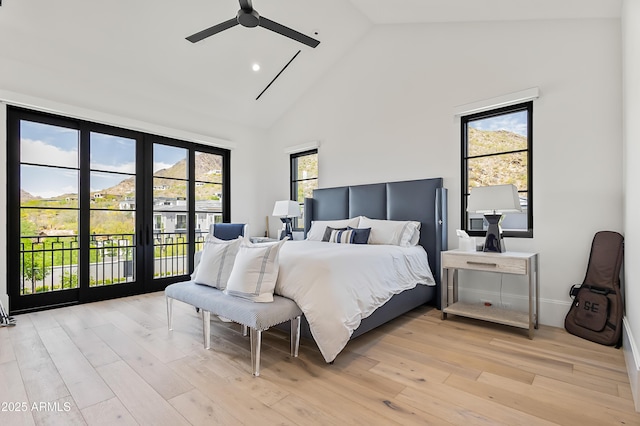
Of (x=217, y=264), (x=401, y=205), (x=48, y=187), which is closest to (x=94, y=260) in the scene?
→ (x=48, y=187)

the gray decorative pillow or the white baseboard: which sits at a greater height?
the gray decorative pillow

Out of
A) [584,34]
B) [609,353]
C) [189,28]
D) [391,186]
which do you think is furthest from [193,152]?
[609,353]

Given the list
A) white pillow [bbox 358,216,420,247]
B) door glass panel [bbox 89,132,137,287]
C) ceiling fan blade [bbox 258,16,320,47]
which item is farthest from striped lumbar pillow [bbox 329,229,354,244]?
door glass panel [bbox 89,132,137,287]

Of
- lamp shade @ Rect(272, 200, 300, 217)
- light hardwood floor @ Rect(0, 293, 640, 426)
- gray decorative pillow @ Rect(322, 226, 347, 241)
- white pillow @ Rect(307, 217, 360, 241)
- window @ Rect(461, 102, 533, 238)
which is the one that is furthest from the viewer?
lamp shade @ Rect(272, 200, 300, 217)

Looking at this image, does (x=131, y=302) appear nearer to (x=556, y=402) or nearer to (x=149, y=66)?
(x=149, y=66)

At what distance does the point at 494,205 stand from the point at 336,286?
1.69m

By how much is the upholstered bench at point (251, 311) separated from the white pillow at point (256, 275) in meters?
0.06

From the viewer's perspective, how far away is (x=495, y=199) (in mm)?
2947

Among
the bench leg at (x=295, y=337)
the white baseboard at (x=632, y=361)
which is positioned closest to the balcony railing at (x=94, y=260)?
the bench leg at (x=295, y=337)

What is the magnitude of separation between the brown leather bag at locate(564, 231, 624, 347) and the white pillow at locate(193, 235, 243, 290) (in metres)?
2.94

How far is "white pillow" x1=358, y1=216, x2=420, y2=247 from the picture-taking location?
12.0ft

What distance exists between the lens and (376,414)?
168cm

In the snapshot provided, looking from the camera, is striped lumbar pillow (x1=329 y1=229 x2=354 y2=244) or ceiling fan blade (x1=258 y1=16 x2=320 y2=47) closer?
ceiling fan blade (x1=258 y1=16 x2=320 y2=47)

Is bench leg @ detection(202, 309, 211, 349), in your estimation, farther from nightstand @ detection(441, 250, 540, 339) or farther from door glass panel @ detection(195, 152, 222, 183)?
door glass panel @ detection(195, 152, 222, 183)
